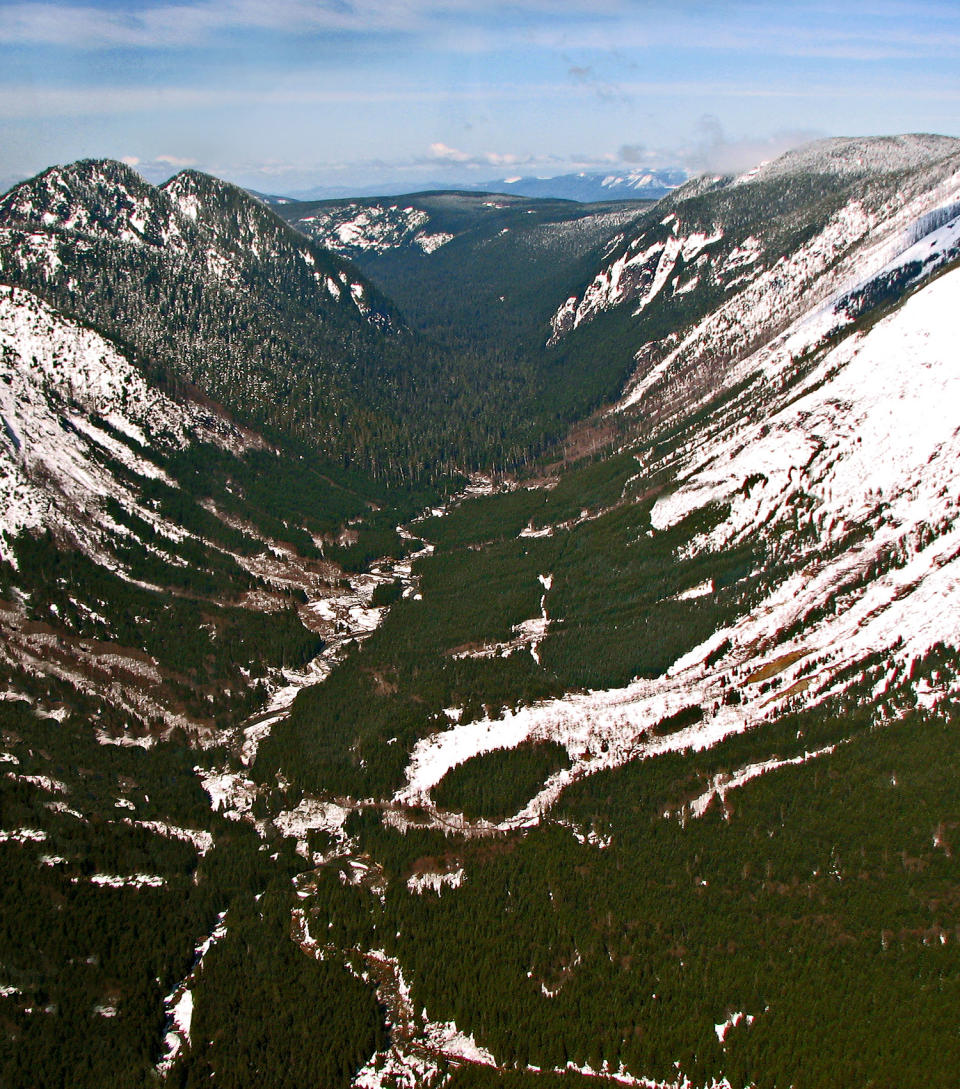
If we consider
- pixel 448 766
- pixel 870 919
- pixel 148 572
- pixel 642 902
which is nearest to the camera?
pixel 870 919

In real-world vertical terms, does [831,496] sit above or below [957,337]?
below

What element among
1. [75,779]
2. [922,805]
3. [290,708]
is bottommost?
[922,805]

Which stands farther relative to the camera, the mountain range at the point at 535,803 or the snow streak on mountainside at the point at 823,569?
the snow streak on mountainside at the point at 823,569

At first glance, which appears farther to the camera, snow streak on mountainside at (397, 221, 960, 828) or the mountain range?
snow streak on mountainside at (397, 221, 960, 828)

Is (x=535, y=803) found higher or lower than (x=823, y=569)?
lower

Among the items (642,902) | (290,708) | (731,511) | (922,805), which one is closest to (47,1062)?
(642,902)

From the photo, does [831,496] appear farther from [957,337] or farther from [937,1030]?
[937,1030]

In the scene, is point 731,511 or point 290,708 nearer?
point 290,708

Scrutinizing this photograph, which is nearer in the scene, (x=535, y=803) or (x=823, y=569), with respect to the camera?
(x=535, y=803)

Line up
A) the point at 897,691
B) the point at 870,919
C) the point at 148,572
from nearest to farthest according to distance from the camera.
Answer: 1. the point at 870,919
2. the point at 897,691
3. the point at 148,572
